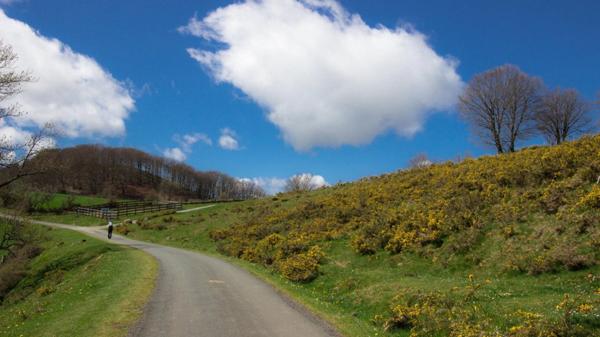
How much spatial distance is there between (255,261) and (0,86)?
18863mm

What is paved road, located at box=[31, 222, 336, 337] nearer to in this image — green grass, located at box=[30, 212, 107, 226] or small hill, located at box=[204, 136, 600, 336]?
small hill, located at box=[204, 136, 600, 336]

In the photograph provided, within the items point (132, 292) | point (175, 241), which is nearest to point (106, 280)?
point (132, 292)

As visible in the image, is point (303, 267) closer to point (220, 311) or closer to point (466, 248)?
point (466, 248)

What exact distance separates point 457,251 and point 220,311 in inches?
462

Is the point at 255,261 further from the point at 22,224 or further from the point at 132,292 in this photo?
the point at 22,224

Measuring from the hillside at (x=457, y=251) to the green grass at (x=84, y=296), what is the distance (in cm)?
618

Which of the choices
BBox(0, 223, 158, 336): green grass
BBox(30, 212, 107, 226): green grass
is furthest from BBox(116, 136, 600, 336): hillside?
BBox(30, 212, 107, 226): green grass

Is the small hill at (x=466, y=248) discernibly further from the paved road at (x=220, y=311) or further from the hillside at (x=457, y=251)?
the paved road at (x=220, y=311)

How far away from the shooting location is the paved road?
37.4ft

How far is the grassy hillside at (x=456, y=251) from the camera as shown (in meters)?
12.0

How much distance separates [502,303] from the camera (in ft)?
40.5

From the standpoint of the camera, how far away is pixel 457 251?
2003cm

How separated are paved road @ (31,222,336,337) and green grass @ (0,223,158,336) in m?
0.66

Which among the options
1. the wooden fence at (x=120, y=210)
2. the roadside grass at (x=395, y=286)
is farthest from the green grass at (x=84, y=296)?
the wooden fence at (x=120, y=210)
